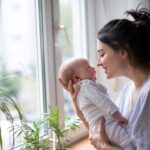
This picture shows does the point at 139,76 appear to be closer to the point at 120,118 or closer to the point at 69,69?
the point at 120,118

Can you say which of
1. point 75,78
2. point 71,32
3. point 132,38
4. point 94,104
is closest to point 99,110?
point 94,104

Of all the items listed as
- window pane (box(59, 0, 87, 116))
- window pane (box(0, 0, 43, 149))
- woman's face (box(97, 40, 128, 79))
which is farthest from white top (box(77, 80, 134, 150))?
window pane (box(59, 0, 87, 116))

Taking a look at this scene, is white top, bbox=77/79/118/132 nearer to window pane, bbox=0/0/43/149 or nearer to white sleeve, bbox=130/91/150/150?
white sleeve, bbox=130/91/150/150

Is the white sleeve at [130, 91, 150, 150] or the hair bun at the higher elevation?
the hair bun

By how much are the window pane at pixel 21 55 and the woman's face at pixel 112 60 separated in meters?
0.61

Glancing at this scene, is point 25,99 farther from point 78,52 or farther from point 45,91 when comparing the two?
point 78,52

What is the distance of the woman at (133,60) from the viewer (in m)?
1.32

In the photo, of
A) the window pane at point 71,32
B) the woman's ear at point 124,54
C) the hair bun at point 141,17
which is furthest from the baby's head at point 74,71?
the window pane at point 71,32

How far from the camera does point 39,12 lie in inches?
76.5

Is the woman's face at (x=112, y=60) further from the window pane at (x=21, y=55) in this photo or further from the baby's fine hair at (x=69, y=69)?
the window pane at (x=21, y=55)

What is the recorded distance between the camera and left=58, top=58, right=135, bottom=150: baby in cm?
138

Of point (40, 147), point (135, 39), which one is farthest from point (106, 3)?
point (40, 147)

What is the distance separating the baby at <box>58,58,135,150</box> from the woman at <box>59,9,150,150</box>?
3cm

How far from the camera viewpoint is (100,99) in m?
1.41
